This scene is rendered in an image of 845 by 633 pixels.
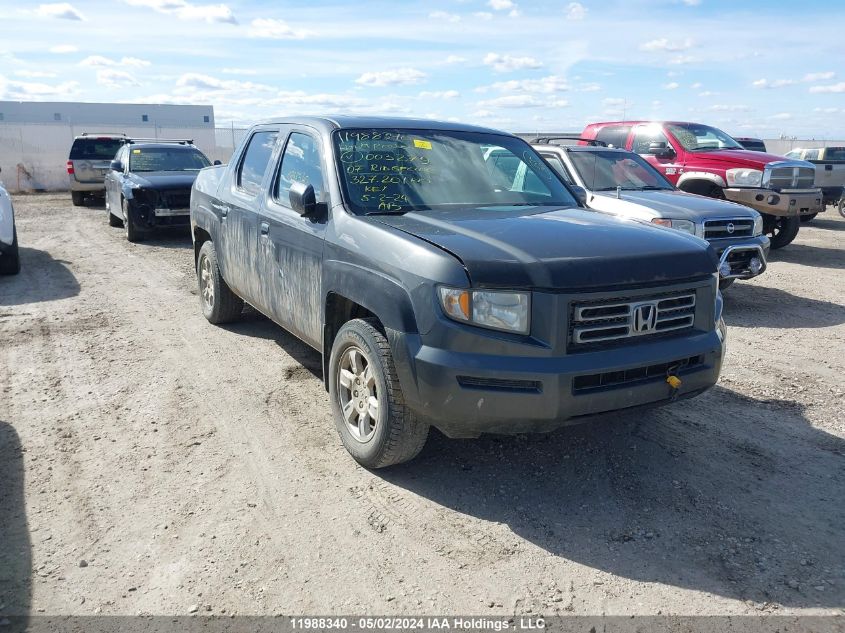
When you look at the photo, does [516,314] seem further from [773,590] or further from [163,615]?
[163,615]

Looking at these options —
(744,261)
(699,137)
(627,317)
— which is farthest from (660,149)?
(627,317)

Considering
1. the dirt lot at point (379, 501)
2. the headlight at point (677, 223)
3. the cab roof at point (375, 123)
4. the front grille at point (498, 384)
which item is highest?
the cab roof at point (375, 123)

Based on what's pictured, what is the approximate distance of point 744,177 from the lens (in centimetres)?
1074

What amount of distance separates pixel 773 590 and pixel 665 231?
190 centimetres

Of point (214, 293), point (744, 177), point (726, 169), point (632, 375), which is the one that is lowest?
point (214, 293)

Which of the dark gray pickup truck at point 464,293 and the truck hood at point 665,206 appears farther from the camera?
the truck hood at point 665,206

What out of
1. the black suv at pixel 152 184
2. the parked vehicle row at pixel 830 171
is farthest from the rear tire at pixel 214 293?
the parked vehicle row at pixel 830 171

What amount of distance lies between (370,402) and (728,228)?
18.3 feet

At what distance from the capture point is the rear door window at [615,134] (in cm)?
1209

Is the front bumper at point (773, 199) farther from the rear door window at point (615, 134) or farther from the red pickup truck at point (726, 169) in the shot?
the rear door window at point (615, 134)

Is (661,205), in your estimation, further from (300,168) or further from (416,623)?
(416,623)

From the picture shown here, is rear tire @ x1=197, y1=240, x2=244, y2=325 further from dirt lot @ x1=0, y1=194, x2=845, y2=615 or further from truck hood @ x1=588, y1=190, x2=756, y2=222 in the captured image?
truck hood @ x1=588, y1=190, x2=756, y2=222

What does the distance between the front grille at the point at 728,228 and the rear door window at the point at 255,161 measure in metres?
4.74

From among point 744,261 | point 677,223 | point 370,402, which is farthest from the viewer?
point 744,261
